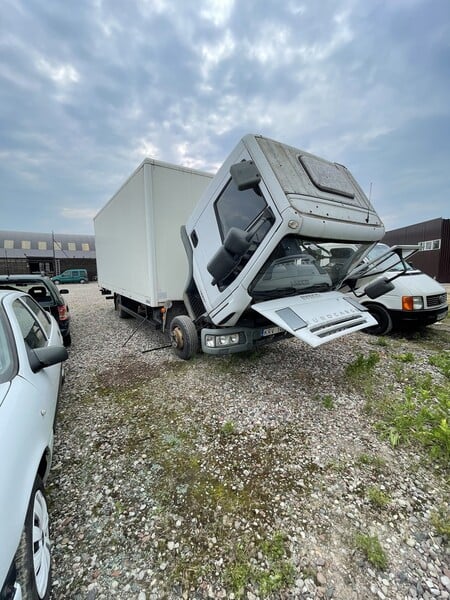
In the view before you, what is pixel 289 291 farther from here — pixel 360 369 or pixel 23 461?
pixel 23 461

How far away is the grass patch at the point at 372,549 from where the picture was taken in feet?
5.28

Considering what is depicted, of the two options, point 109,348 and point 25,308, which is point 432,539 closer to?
point 25,308

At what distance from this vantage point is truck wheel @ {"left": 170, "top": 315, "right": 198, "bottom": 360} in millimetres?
4223

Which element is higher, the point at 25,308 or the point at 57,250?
the point at 57,250

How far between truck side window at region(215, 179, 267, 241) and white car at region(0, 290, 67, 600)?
7.71 feet

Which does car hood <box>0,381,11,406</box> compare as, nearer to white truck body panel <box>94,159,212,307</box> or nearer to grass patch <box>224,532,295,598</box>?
grass patch <box>224,532,295,598</box>

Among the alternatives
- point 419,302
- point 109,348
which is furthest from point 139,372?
point 419,302

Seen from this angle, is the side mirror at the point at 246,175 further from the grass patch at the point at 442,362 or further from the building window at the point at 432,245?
the building window at the point at 432,245

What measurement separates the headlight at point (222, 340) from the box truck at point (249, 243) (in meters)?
0.01

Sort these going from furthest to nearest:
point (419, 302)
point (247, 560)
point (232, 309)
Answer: point (419, 302) < point (232, 309) < point (247, 560)

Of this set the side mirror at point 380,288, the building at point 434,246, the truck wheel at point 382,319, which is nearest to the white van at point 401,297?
the truck wheel at point 382,319

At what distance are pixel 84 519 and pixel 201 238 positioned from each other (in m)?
3.34

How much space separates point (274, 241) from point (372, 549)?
2525mm

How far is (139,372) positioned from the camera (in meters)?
4.29
